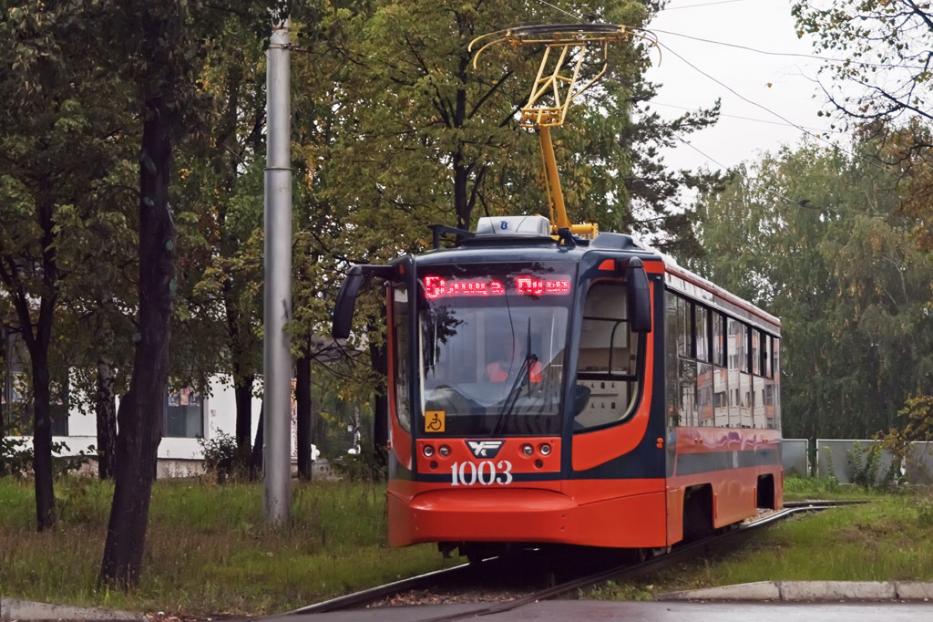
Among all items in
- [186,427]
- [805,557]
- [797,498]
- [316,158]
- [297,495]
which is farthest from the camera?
[186,427]

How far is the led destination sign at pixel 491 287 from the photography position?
1521 centimetres

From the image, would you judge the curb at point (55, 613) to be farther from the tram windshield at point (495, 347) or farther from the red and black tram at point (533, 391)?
the tram windshield at point (495, 347)

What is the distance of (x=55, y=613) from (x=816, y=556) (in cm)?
817

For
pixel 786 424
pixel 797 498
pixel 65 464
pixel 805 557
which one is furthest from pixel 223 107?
pixel 786 424

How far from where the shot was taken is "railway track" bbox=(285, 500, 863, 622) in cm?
1334

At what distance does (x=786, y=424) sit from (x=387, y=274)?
56.8 metres

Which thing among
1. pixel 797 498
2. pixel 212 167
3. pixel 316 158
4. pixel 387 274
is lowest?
pixel 797 498

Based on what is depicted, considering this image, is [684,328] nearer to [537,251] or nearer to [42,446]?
[537,251]

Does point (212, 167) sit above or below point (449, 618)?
above

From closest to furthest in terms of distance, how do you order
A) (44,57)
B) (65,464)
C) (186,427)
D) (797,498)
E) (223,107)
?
1. (44,57)
2. (223,107)
3. (65,464)
4. (797,498)
5. (186,427)

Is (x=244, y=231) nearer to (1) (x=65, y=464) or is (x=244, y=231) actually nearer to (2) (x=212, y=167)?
(1) (x=65, y=464)

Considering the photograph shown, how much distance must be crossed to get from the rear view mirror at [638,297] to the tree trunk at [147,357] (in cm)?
394

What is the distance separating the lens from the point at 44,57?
13867 millimetres

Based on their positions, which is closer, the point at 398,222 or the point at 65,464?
the point at 398,222
